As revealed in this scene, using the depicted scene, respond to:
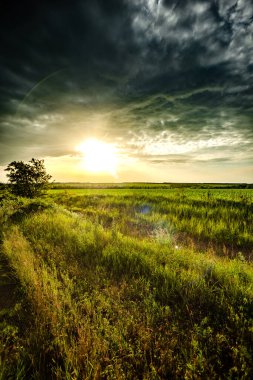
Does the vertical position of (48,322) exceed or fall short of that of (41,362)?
it exceeds it

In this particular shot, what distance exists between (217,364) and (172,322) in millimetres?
704

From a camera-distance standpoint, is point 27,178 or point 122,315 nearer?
point 122,315

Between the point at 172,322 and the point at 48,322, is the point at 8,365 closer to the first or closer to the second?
the point at 48,322

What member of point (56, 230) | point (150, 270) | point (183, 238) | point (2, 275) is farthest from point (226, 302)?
A: point (56, 230)

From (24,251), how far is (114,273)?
2.48 metres

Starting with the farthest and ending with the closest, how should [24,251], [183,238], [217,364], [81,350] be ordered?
[183,238] → [24,251] → [81,350] → [217,364]

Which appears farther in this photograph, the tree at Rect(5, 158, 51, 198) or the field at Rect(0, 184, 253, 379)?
the tree at Rect(5, 158, 51, 198)

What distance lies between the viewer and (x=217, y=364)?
220cm

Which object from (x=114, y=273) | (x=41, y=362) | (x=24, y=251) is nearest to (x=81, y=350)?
(x=41, y=362)

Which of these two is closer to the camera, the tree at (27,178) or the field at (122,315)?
the field at (122,315)

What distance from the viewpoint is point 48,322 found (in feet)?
9.34

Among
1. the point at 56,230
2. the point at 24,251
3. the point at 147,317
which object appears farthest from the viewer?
the point at 56,230

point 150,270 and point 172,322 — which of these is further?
point 150,270

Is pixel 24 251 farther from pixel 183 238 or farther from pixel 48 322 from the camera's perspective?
pixel 183 238
